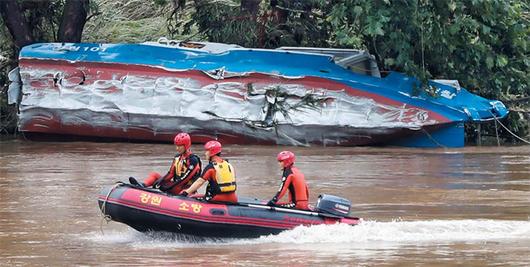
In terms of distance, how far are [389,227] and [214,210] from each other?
2.18m

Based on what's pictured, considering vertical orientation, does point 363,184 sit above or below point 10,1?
below

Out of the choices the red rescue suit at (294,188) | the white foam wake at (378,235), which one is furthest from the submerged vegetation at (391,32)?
the red rescue suit at (294,188)

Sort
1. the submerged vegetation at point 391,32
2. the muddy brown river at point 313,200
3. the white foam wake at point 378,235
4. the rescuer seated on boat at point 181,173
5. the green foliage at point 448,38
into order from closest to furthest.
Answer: the muddy brown river at point 313,200
the white foam wake at point 378,235
the rescuer seated on boat at point 181,173
the green foliage at point 448,38
the submerged vegetation at point 391,32

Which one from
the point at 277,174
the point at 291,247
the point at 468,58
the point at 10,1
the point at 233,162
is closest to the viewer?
the point at 291,247

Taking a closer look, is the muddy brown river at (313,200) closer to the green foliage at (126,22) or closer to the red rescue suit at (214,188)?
the red rescue suit at (214,188)

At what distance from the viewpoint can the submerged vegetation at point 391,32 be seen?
25172 mm

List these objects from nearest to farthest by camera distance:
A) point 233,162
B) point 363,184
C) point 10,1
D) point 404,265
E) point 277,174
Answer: point 404,265, point 363,184, point 277,174, point 233,162, point 10,1

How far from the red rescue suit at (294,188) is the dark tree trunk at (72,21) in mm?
16449

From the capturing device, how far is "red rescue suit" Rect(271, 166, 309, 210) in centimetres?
1391

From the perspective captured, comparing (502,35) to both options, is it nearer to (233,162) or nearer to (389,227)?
(233,162)

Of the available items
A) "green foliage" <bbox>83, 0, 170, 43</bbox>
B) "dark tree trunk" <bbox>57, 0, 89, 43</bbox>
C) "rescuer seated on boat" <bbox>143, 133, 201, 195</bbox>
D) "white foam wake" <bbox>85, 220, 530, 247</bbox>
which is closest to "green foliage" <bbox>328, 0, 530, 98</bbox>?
"dark tree trunk" <bbox>57, 0, 89, 43</bbox>

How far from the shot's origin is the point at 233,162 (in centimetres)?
2288

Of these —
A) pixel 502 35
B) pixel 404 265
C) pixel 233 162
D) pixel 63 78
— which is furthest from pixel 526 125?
pixel 404 265

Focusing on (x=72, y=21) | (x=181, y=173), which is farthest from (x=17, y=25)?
(x=181, y=173)
